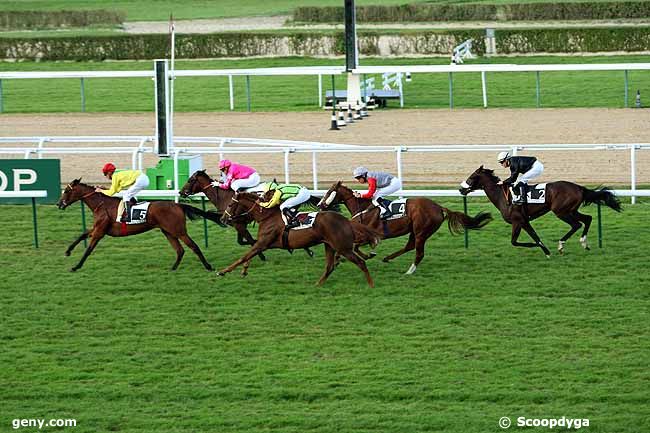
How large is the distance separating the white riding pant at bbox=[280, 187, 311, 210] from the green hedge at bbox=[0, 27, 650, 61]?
61.7 feet

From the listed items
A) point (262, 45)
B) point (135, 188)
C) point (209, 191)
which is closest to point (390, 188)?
point (209, 191)

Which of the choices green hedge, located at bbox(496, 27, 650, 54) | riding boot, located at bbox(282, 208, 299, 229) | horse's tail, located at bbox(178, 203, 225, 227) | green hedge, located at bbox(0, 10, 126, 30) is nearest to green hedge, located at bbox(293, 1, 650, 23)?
green hedge, located at bbox(0, 10, 126, 30)

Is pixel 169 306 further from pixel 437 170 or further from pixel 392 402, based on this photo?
pixel 437 170

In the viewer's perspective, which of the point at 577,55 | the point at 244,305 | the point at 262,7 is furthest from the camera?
the point at 262,7

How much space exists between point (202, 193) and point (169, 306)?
2170mm

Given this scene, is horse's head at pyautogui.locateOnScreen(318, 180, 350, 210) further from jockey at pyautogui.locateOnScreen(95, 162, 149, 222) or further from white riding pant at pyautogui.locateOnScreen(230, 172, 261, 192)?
jockey at pyautogui.locateOnScreen(95, 162, 149, 222)

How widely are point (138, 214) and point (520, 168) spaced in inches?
137

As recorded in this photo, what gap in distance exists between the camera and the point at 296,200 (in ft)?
37.8

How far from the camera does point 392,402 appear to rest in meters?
8.30

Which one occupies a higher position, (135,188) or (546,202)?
(135,188)

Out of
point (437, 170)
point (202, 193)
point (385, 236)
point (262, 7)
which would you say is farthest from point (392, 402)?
point (262, 7)

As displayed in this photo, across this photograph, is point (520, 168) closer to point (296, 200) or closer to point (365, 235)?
point (365, 235)

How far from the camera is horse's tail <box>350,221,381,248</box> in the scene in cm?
1140

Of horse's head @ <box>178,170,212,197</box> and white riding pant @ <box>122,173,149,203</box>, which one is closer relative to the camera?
white riding pant @ <box>122,173,149,203</box>
